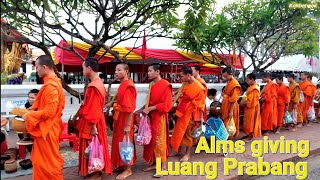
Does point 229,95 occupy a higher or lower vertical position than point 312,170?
higher

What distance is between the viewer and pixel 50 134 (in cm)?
372

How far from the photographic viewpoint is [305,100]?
9.68m

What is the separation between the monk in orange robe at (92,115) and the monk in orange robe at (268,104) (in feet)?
15.7

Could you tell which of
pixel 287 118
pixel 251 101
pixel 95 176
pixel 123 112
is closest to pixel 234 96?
pixel 251 101

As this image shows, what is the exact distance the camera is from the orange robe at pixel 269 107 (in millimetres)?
7977

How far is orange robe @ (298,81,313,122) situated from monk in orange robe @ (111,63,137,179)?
6338 mm

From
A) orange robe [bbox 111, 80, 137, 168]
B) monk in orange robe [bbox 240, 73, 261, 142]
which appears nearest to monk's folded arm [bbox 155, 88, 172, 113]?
orange robe [bbox 111, 80, 137, 168]

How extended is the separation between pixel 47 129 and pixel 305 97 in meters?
8.01

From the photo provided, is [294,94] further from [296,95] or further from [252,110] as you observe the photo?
[252,110]

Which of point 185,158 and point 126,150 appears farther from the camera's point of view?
point 185,158

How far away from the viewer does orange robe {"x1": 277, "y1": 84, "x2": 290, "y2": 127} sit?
8422mm

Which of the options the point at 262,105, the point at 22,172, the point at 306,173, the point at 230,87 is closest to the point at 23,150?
the point at 22,172

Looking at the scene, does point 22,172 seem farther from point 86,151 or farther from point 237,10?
point 237,10

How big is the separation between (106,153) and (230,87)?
3.09m
